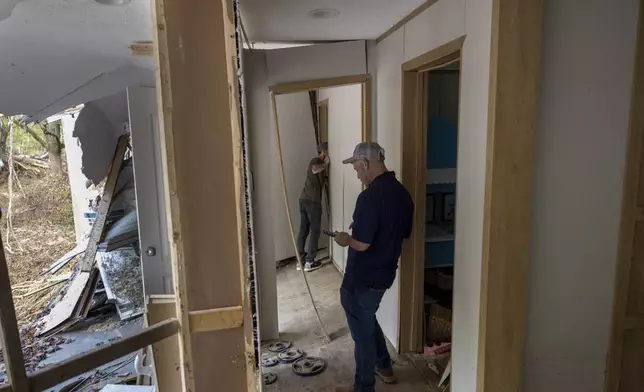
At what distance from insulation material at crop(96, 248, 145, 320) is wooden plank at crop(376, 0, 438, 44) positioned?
8.45 feet

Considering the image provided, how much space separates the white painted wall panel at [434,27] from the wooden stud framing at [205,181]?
1236 mm

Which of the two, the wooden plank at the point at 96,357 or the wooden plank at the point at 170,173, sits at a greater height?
the wooden plank at the point at 170,173

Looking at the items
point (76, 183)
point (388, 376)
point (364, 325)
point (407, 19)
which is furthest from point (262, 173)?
point (76, 183)

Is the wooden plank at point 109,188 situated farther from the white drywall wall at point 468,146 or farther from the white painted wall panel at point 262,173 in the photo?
the white drywall wall at point 468,146

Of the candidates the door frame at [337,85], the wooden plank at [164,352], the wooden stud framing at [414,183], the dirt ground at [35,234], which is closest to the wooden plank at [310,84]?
the door frame at [337,85]

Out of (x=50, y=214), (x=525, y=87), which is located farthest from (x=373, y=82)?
(x=50, y=214)

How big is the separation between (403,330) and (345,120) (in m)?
2.26

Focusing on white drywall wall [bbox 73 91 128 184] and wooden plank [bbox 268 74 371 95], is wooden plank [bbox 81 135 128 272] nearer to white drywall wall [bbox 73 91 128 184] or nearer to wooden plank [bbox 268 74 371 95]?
white drywall wall [bbox 73 91 128 184]

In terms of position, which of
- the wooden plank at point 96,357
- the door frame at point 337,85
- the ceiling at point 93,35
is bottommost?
the wooden plank at point 96,357

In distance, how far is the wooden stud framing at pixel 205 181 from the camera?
1.05 meters

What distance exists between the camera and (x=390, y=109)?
2.81m

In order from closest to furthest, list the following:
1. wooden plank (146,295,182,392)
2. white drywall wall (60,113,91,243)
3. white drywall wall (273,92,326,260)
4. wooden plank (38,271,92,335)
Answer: wooden plank (146,295,182,392), wooden plank (38,271,92,335), white drywall wall (60,113,91,243), white drywall wall (273,92,326,260)

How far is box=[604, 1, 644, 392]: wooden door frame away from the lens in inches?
65.6

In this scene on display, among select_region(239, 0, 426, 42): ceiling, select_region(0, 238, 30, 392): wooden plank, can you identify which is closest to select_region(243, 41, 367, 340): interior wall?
select_region(239, 0, 426, 42): ceiling
